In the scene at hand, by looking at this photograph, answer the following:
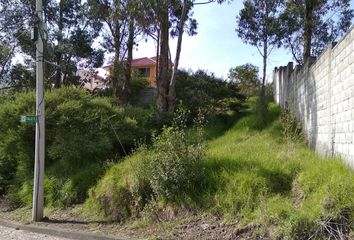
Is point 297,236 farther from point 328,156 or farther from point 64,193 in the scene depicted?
point 64,193

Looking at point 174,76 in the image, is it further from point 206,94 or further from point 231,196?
point 231,196

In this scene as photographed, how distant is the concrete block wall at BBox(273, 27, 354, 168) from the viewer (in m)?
6.98

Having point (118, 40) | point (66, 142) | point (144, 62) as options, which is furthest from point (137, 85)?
point (144, 62)

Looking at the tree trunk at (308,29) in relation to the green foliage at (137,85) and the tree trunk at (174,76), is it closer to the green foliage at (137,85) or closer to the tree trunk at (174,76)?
the tree trunk at (174,76)

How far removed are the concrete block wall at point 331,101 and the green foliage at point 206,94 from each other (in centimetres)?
527

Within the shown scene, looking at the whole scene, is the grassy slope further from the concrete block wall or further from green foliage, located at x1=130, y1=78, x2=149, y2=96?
green foliage, located at x1=130, y1=78, x2=149, y2=96

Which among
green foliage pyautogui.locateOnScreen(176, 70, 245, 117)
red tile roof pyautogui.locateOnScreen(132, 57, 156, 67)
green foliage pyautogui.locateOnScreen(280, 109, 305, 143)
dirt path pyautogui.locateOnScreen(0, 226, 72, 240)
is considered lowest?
dirt path pyautogui.locateOnScreen(0, 226, 72, 240)

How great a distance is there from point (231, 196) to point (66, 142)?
5644 millimetres

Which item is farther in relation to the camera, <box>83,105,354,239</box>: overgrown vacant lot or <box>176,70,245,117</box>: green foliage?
<box>176,70,245,117</box>: green foliage

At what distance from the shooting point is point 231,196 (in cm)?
760

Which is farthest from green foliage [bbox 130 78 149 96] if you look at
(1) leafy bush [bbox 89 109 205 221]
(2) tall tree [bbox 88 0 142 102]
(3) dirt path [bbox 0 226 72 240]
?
(3) dirt path [bbox 0 226 72 240]

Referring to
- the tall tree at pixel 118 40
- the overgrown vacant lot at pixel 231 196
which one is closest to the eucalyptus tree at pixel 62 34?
the tall tree at pixel 118 40

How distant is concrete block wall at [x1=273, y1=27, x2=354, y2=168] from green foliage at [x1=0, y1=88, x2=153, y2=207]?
16.2ft

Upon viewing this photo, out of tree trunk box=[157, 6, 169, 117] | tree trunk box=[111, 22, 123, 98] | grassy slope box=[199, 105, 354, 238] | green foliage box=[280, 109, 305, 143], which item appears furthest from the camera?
tree trunk box=[111, 22, 123, 98]
